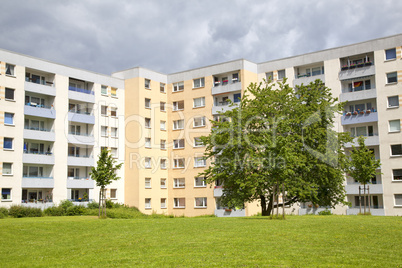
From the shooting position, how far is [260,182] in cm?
3794

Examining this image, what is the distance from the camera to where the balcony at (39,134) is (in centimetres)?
5231

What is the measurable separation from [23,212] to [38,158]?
811 centimetres

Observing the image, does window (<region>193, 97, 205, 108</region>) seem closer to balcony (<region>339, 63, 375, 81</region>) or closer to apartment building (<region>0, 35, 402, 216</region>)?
apartment building (<region>0, 35, 402, 216</region>)

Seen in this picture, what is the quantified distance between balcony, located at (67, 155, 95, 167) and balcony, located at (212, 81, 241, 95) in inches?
774

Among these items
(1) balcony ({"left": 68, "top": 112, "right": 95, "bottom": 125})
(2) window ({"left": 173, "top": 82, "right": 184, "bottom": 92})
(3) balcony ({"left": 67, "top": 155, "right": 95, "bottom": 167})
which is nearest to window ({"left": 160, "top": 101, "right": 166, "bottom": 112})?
(2) window ({"left": 173, "top": 82, "right": 184, "bottom": 92})

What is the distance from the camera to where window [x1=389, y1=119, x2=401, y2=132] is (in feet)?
172

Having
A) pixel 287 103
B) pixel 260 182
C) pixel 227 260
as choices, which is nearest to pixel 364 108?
pixel 287 103

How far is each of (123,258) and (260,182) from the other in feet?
76.6

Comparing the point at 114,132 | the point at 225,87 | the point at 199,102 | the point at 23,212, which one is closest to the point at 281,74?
the point at 225,87

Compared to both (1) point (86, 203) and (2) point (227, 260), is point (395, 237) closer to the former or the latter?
(2) point (227, 260)

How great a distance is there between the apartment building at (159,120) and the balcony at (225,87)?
5.7 inches

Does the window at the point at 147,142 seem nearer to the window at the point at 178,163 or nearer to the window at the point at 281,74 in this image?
the window at the point at 178,163

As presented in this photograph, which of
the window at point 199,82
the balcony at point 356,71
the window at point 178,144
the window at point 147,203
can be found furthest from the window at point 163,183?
the balcony at point 356,71

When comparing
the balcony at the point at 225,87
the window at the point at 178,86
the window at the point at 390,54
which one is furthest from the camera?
the window at the point at 178,86
